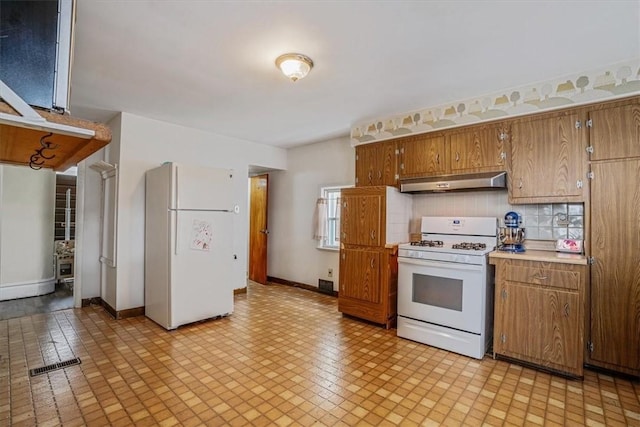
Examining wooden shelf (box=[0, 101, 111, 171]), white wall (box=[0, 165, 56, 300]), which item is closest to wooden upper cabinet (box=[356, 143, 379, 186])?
wooden shelf (box=[0, 101, 111, 171])

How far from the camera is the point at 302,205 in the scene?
5617mm

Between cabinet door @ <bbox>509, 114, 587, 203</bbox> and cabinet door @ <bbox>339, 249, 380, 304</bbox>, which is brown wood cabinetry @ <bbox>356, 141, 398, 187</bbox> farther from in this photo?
cabinet door @ <bbox>509, 114, 587, 203</bbox>

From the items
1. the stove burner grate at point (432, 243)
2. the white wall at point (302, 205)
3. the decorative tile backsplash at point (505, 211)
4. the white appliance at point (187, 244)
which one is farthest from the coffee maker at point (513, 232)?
the white appliance at point (187, 244)

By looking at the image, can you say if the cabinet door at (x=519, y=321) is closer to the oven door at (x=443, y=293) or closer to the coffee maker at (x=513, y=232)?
the oven door at (x=443, y=293)

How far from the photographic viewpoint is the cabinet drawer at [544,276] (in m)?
2.51

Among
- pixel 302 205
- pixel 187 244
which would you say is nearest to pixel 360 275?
pixel 187 244

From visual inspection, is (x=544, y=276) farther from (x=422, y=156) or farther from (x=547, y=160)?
(x=422, y=156)

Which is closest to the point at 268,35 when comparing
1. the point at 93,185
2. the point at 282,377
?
the point at 282,377

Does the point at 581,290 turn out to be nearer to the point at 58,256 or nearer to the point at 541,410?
the point at 541,410

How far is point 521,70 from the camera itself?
2662 millimetres

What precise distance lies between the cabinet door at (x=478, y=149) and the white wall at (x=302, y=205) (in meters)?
1.76

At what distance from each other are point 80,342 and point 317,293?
3.14 m

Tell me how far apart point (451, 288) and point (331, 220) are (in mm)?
2491

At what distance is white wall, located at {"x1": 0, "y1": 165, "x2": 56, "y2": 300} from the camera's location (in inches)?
181
